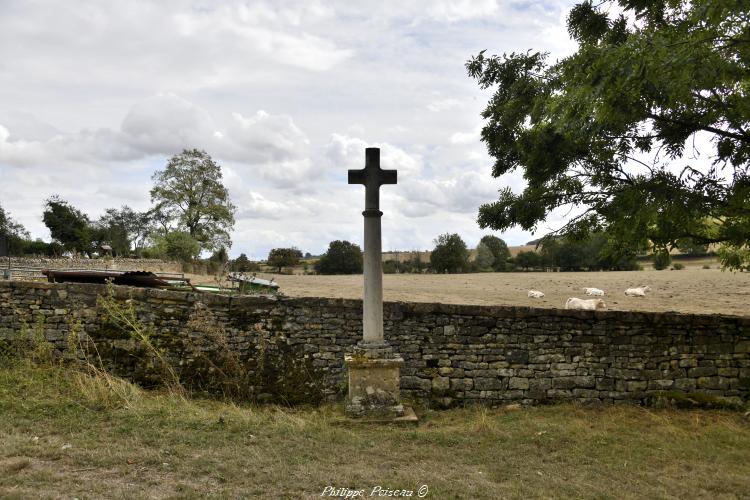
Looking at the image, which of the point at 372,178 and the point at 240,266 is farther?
the point at 240,266

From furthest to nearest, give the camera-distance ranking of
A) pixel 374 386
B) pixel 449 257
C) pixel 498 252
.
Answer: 1. pixel 498 252
2. pixel 449 257
3. pixel 374 386

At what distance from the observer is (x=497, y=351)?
27.5ft

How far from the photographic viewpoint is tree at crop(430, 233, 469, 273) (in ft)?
192

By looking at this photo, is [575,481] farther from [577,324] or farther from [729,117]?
[729,117]

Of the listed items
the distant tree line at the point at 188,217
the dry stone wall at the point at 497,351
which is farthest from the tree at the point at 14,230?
the dry stone wall at the point at 497,351

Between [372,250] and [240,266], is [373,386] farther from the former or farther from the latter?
[240,266]

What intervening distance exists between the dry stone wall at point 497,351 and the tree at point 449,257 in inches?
1970

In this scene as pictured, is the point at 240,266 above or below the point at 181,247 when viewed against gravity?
below

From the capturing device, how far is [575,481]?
5055mm

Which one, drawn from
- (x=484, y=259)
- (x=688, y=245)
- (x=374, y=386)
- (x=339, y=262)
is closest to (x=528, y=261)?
(x=484, y=259)

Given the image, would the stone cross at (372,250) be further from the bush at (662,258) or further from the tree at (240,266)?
the tree at (240,266)

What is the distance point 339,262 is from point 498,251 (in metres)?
23.0

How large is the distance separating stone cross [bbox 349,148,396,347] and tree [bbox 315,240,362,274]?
44573mm

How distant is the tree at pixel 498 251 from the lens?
62.0 metres
